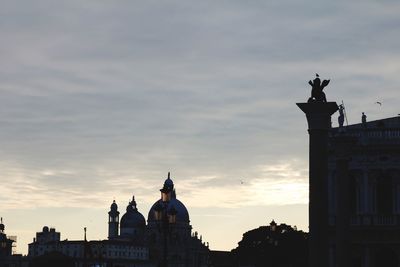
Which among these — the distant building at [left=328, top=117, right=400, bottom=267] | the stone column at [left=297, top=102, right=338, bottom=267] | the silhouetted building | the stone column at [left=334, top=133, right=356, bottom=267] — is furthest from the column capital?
the silhouetted building

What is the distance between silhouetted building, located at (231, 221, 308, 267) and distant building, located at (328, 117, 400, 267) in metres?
52.0

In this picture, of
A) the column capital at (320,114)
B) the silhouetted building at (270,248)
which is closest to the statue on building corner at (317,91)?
the column capital at (320,114)

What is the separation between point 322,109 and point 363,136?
4900cm

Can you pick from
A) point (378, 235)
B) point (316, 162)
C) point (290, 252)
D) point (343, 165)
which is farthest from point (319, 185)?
point (290, 252)

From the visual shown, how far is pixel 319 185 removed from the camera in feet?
146

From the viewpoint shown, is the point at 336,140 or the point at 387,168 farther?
the point at 387,168

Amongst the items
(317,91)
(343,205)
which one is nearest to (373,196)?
(343,205)

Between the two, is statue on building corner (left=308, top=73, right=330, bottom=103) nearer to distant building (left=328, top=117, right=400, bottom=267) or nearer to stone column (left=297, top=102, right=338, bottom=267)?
stone column (left=297, top=102, right=338, bottom=267)

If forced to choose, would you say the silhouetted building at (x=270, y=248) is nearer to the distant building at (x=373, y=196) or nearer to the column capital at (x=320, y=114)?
the distant building at (x=373, y=196)

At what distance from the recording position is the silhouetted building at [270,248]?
161 metres

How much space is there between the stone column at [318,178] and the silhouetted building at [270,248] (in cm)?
9852

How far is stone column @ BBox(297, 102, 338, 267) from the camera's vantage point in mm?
44375

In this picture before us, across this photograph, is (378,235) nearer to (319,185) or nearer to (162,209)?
(162,209)

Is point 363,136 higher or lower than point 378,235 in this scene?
higher
